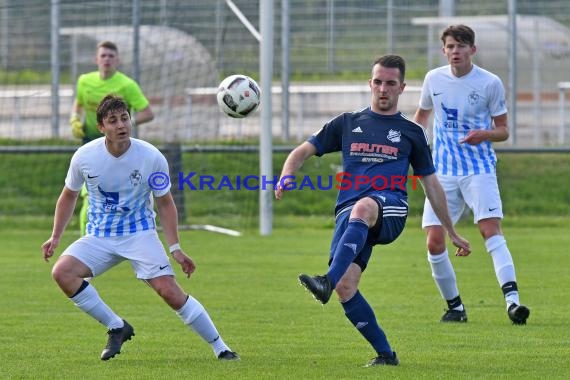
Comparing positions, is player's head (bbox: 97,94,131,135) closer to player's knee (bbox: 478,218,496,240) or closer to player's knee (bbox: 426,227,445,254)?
player's knee (bbox: 426,227,445,254)

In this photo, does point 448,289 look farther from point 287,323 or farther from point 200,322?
point 200,322

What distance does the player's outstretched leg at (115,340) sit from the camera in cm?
815

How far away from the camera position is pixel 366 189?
7.88 meters

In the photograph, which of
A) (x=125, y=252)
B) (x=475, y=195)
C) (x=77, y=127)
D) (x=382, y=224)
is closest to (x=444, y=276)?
(x=475, y=195)

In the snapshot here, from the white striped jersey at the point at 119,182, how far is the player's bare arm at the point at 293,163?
2.75 ft

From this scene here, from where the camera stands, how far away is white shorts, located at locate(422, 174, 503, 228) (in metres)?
10.1

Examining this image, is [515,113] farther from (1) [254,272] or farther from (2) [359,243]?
(2) [359,243]

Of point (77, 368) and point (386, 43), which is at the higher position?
point (386, 43)

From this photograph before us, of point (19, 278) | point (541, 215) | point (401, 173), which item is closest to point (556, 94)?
point (541, 215)

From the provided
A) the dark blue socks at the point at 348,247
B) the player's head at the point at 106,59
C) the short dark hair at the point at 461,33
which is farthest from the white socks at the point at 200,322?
the player's head at the point at 106,59

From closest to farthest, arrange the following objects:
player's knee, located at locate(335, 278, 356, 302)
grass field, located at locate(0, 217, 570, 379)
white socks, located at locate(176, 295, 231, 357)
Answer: player's knee, located at locate(335, 278, 356, 302) → grass field, located at locate(0, 217, 570, 379) → white socks, located at locate(176, 295, 231, 357)

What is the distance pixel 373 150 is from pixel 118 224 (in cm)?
167

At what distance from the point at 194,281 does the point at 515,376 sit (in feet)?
19.3

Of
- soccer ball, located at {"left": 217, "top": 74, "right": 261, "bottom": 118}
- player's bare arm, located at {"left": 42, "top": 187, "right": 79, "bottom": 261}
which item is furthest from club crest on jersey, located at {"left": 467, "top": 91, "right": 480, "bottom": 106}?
player's bare arm, located at {"left": 42, "top": 187, "right": 79, "bottom": 261}
